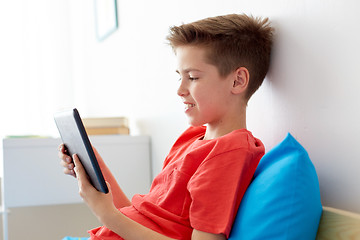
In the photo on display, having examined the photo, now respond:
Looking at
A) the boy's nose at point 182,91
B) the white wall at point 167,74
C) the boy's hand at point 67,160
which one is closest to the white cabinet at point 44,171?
the white wall at point 167,74

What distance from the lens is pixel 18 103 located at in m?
3.26

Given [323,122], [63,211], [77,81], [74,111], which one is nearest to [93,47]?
[77,81]

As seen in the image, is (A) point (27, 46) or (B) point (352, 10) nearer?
(B) point (352, 10)

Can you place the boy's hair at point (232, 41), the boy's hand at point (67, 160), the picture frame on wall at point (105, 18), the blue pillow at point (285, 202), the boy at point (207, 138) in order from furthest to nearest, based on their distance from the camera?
1. the picture frame on wall at point (105, 18)
2. the boy's hand at point (67, 160)
3. the boy's hair at point (232, 41)
4. the boy at point (207, 138)
5. the blue pillow at point (285, 202)

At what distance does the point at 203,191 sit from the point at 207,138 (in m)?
0.23

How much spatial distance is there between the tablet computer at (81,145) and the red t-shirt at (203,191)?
0.41 feet

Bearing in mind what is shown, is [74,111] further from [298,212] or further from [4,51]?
[4,51]

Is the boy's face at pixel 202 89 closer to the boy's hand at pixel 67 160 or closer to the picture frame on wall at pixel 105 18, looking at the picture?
the boy's hand at pixel 67 160

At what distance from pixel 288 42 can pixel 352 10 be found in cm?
21

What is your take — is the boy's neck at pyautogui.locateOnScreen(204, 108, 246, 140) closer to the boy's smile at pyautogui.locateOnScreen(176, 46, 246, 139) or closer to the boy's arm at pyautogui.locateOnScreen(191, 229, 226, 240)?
the boy's smile at pyautogui.locateOnScreen(176, 46, 246, 139)

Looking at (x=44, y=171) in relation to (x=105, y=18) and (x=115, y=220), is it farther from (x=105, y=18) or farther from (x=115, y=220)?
(x=105, y=18)

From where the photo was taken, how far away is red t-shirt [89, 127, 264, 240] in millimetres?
872

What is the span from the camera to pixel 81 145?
98cm

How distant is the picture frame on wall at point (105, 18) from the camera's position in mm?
2496
